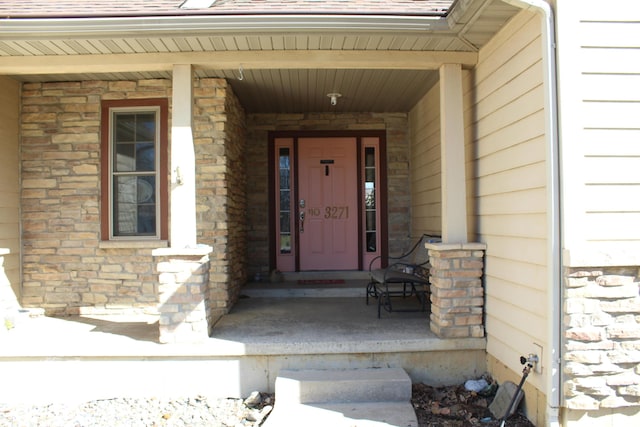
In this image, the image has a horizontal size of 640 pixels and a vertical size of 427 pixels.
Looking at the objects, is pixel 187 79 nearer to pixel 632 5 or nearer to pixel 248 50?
pixel 248 50

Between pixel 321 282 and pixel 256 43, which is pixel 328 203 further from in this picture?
pixel 256 43

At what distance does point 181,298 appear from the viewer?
11.6ft

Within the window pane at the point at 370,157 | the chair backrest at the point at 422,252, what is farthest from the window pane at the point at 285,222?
the chair backrest at the point at 422,252

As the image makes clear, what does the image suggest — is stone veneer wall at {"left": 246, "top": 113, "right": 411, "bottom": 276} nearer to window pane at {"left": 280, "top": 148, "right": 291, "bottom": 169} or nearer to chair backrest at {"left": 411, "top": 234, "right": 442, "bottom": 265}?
window pane at {"left": 280, "top": 148, "right": 291, "bottom": 169}

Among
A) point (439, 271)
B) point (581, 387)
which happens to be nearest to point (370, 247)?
point (439, 271)

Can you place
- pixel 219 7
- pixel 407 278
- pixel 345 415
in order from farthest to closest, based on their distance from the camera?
1. pixel 407 278
2. pixel 219 7
3. pixel 345 415

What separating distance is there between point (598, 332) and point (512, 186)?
107cm

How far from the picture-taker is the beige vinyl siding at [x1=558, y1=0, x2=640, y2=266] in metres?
2.59

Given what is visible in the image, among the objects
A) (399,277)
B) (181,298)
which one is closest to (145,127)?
(181,298)

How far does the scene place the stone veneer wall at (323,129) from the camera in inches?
240

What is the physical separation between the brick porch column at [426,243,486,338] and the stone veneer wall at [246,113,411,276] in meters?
2.53

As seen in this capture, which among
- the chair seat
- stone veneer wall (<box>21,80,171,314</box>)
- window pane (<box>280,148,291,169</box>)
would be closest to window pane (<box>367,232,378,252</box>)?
window pane (<box>280,148,291,169</box>)

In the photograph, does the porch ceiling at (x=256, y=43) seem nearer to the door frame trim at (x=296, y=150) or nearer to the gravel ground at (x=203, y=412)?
the door frame trim at (x=296, y=150)

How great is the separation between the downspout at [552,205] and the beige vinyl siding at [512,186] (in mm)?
118
